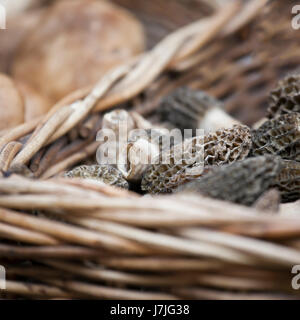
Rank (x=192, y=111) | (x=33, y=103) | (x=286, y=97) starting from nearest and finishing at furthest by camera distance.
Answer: (x=286, y=97), (x=192, y=111), (x=33, y=103)

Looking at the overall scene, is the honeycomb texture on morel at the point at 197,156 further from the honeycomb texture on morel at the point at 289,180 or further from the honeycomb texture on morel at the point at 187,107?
the honeycomb texture on morel at the point at 187,107

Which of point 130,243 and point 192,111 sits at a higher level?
point 192,111

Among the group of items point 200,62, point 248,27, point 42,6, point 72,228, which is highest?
point 42,6

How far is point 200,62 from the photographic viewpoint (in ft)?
4.96

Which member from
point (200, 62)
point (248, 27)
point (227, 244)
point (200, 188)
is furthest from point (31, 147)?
point (248, 27)

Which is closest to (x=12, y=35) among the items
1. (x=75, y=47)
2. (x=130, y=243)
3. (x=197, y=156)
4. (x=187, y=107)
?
(x=75, y=47)

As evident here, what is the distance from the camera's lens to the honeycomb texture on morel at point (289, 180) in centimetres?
88

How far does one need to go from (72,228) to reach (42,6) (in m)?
1.69

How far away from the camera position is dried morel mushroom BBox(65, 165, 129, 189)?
0.96 metres

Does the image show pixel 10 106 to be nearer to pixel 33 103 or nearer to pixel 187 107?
pixel 33 103

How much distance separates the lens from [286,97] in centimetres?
111

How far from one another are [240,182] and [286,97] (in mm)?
505

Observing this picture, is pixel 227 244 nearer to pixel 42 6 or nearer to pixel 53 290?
pixel 53 290

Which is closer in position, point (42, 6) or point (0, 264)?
point (0, 264)
